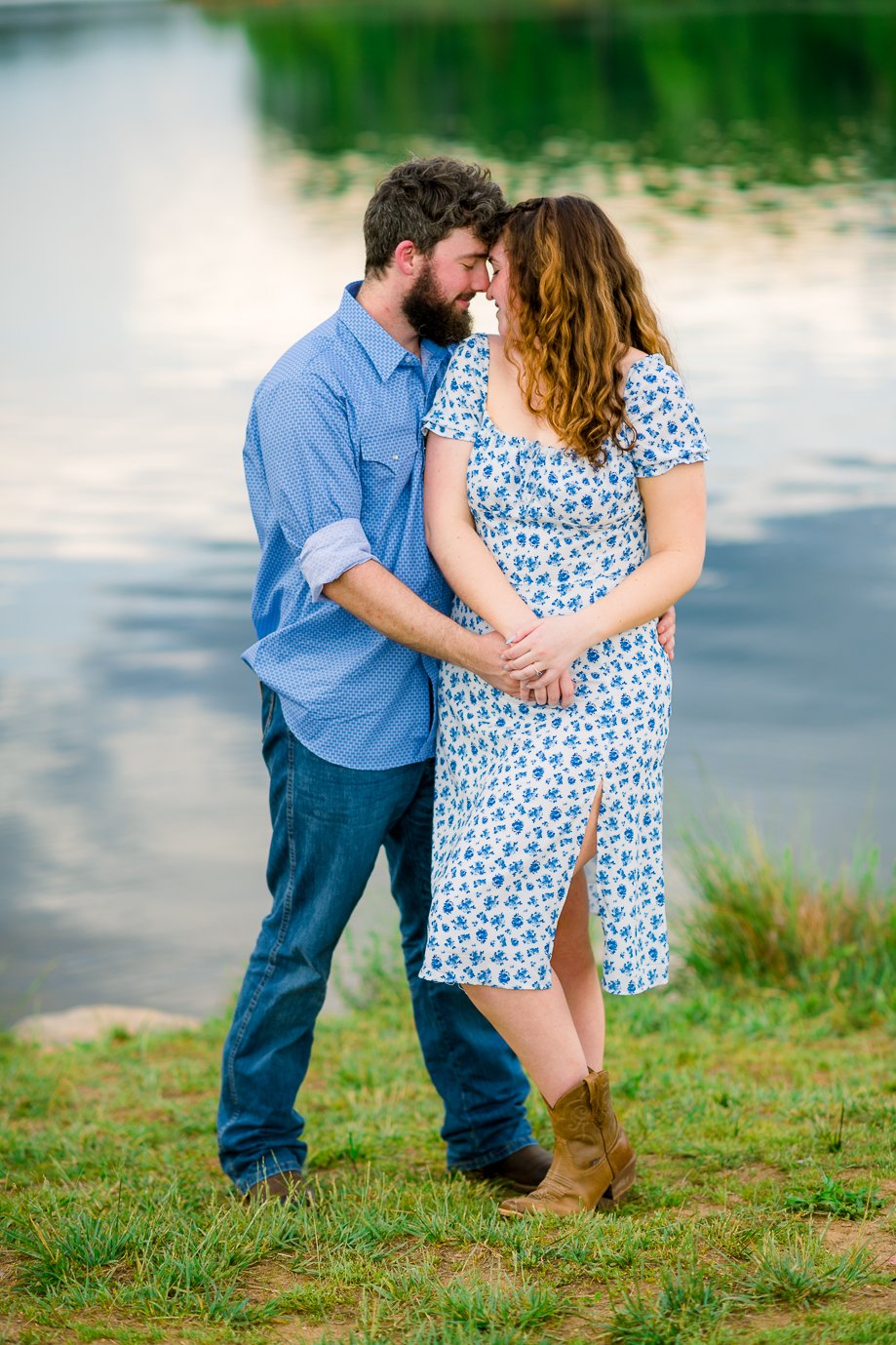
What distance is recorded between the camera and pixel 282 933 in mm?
3283

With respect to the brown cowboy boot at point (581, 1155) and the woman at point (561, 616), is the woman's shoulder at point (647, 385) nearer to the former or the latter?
the woman at point (561, 616)

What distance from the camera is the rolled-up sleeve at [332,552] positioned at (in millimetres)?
3012

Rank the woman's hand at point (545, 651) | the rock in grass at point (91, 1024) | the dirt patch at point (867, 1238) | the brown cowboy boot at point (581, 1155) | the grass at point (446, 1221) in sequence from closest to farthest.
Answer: the grass at point (446, 1221)
the dirt patch at point (867, 1238)
the woman's hand at point (545, 651)
the brown cowboy boot at point (581, 1155)
the rock in grass at point (91, 1024)

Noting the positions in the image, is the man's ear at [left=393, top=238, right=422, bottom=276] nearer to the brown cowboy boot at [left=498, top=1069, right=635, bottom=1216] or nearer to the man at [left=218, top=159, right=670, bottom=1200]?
the man at [left=218, top=159, right=670, bottom=1200]

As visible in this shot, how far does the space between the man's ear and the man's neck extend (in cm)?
5

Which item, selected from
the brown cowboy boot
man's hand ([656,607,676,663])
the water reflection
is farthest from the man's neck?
the water reflection

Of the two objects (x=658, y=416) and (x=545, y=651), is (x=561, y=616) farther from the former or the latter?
(x=658, y=416)

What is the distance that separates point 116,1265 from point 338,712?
1.04 m

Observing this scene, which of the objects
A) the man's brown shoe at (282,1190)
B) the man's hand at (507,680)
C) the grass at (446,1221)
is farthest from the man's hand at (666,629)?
the man's brown shoe at (282,1190)

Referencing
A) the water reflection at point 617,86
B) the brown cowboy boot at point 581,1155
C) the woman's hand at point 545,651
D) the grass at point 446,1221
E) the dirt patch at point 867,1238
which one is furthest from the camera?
the water reflection at point 617,86

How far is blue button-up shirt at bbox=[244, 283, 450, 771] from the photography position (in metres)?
3.07

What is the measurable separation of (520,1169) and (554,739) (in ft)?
3.21

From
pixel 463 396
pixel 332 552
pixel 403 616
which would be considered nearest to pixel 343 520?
pixel 332 552

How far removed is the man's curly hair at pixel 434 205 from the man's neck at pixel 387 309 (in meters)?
0.09
